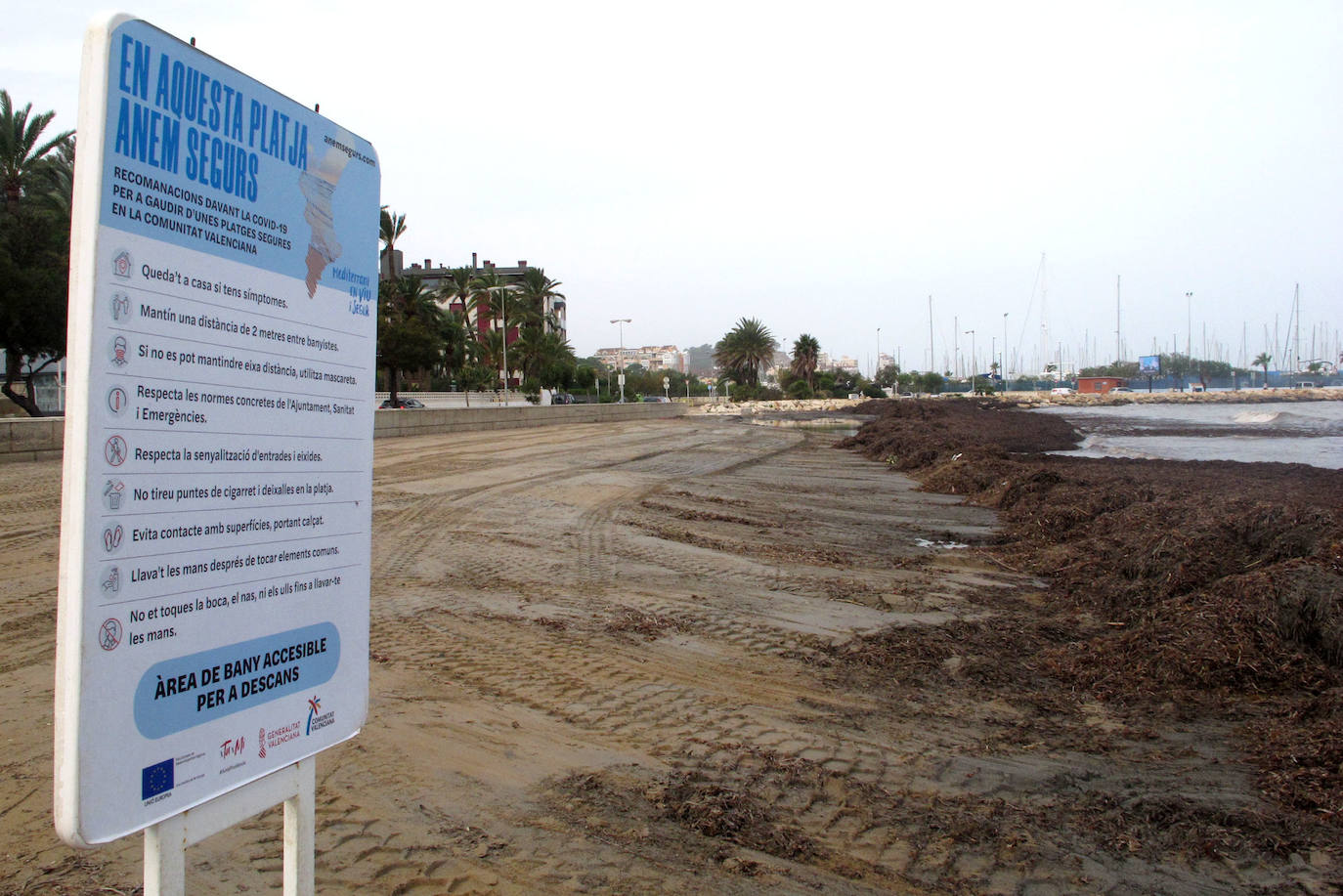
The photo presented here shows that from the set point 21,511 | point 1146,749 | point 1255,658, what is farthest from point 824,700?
point 21,511

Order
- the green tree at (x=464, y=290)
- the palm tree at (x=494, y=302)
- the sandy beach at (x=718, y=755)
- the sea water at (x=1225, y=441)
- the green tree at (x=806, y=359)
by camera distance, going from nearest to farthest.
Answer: the sandy beach at (x=718, y=755), the sea water at (x=1225, y=441), the palm tree at (x=494, y=302), the green tree at (x=464, y=290), the green tree at (x=806, y=359)

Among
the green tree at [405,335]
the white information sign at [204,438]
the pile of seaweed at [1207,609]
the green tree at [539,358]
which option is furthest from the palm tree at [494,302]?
the white information sign at [204,438]

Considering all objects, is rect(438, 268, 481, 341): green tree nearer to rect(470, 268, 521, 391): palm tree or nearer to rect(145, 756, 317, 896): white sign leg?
rect(470, 268, 521, 391): palm tree

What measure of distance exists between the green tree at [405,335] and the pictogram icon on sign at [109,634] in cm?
4865

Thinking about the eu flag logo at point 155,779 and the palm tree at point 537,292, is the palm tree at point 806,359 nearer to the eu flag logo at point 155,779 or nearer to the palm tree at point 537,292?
the palm tree at point 537,292

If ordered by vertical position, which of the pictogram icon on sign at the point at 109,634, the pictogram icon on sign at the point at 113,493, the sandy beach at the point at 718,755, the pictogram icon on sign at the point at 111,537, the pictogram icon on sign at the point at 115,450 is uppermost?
the pictogram icon on sign at the point at 115,450

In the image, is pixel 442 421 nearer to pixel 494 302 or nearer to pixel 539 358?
pixel 539 358

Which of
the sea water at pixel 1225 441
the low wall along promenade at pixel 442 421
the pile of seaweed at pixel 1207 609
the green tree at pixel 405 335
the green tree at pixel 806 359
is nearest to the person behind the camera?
the pile of seaweed at pixel 1207 609

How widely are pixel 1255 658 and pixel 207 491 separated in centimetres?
644

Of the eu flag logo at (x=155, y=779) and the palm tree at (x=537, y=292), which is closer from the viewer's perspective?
the eu flag logo at (x=155, y=779)

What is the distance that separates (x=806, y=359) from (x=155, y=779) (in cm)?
10535

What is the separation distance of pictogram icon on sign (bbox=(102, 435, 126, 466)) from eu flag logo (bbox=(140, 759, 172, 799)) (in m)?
0.66

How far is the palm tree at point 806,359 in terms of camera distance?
104 meters

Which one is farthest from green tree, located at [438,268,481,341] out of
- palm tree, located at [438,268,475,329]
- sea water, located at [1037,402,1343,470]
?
sea water, located at [1037,402,1343,470]
